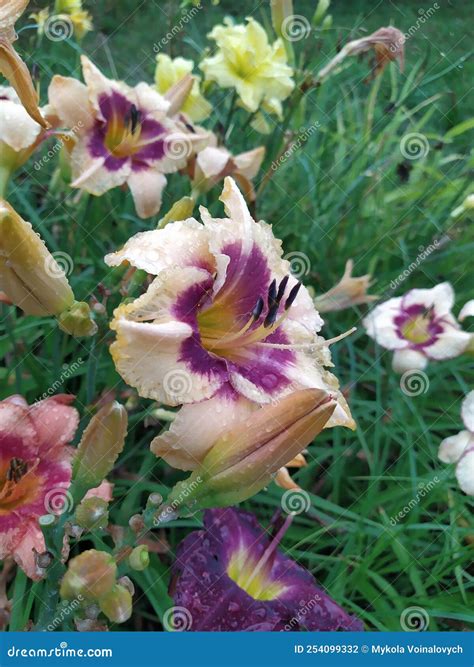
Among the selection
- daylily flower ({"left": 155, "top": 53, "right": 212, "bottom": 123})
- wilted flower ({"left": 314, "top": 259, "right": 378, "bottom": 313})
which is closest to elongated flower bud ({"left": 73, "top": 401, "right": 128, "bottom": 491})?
wilted flower ({"left": 314, "top": 259, "right": 378, "bottom": 313})

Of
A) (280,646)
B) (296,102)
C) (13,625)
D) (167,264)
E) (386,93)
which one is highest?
(386,93)

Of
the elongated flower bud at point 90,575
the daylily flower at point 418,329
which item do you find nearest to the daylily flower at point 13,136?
the elongated flower bud at point 90,575

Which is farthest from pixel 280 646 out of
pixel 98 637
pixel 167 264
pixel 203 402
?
pixel 167 264

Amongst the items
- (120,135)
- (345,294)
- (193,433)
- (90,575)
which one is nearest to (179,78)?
(120,135)

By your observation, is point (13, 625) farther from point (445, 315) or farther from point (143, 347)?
point (445, 315)

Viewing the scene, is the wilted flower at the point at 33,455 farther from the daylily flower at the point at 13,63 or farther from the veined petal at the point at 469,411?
the veined petal at the point at 469,411

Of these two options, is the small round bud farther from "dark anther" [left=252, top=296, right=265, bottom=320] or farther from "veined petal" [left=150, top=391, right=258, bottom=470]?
"dark anther" [left=252, top=296, right=265, bottom=320]

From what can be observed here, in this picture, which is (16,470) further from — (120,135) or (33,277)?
(120,135)
